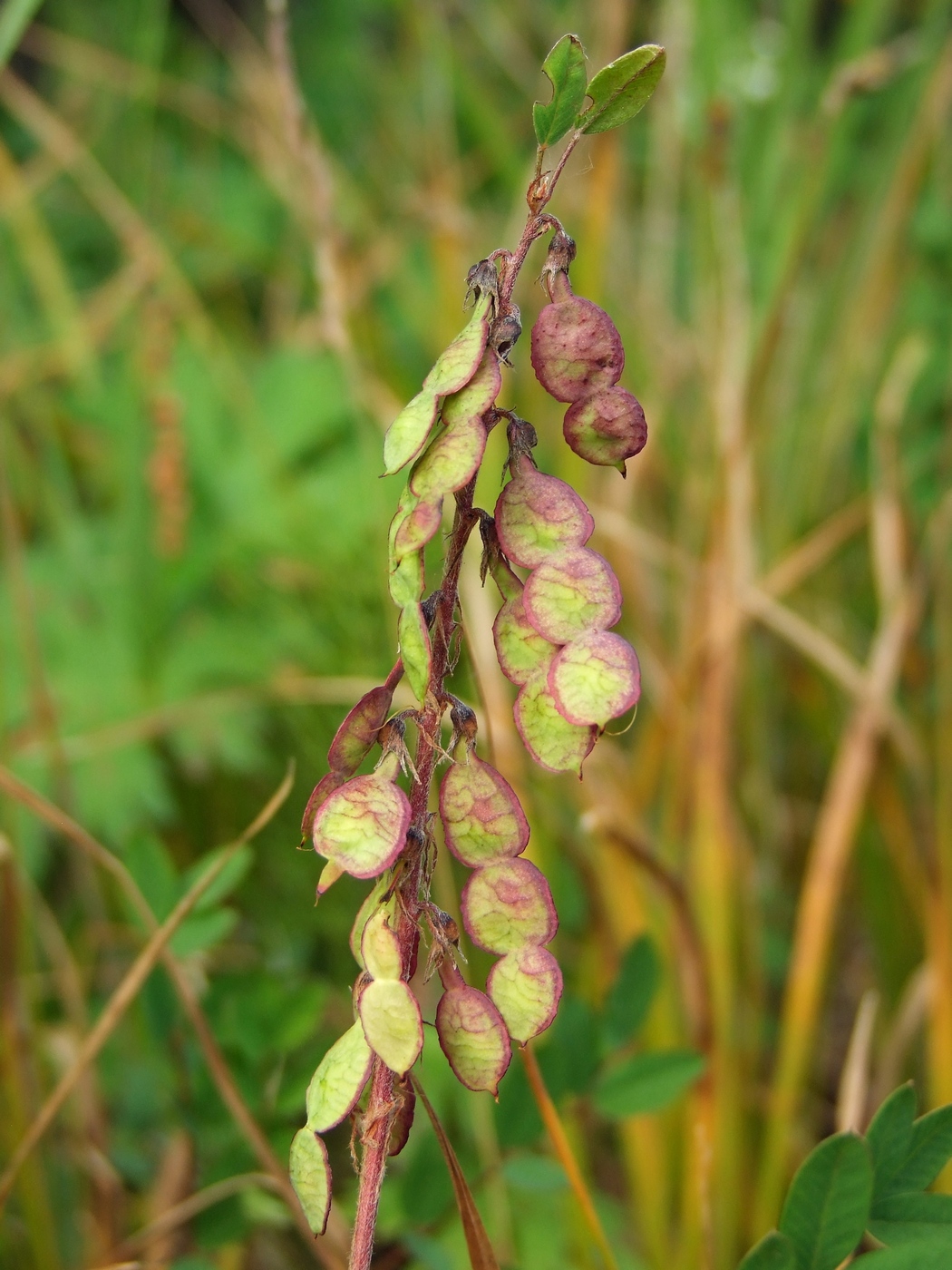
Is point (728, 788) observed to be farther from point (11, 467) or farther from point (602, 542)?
point (11, 467)

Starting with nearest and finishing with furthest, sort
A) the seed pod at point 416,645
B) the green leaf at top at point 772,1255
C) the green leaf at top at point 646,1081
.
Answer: the seed pod at point 416,645
the green leaf at top at point 772,1255
the green leaf at top at point 646,1081

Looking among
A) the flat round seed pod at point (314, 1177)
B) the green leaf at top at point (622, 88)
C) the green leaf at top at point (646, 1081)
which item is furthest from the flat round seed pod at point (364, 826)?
the green leaf at top at point (646, 1081)

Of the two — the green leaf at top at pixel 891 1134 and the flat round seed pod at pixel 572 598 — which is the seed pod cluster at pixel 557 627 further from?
the green leaf at top at pixel 891 1134

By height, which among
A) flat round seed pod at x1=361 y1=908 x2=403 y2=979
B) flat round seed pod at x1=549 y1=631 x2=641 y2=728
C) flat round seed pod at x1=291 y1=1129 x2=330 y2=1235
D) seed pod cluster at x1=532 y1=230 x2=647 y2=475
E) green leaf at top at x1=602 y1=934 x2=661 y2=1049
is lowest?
green leaf at top at x1=602 y1=934 x2=661 y2=1049

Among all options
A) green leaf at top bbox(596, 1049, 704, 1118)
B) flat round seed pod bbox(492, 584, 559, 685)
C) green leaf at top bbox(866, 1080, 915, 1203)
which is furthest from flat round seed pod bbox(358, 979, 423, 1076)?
green leaf at top bbox(596, 1049, 704, 1118)

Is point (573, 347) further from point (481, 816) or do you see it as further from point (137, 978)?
point (137, 978)

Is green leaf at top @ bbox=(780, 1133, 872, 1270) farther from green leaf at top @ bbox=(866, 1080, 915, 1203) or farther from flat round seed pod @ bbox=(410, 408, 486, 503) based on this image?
flat round seed pod @ bbox=(410, 408, 486, 503)
